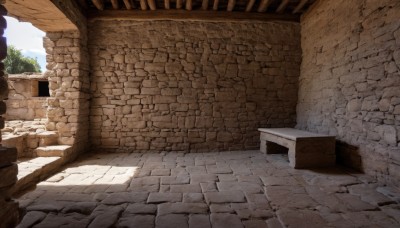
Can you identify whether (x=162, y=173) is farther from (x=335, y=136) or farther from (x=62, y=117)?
(x=335, y=136)

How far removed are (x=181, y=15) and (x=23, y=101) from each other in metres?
4.56

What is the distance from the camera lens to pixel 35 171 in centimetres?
346

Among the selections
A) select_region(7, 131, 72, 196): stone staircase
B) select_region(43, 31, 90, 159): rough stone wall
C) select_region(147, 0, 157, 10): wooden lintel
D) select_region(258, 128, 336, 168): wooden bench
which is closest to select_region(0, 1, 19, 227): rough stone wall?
select_region(7, 131, 72, 196): stone staircase

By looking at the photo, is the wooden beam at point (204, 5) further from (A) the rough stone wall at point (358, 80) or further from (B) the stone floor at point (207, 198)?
(B) the stone floor at point (207, 198)

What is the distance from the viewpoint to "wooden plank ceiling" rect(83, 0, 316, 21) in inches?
208

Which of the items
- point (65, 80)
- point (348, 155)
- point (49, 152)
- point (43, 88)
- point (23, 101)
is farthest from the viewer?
point (43, 88)

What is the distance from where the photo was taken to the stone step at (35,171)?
10.3 ft

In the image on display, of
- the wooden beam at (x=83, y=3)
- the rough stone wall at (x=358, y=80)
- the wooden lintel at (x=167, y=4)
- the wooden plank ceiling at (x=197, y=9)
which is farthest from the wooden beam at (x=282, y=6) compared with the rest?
the wooden beam at (x=83, y=3)

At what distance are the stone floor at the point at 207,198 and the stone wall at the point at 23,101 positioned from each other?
2.78 m

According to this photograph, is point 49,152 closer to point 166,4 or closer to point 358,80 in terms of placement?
point 166,4

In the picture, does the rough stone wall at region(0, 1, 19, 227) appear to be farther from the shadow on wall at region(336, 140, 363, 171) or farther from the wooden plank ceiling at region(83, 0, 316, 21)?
the shadow on wall at region(336, 140, 363, 171)

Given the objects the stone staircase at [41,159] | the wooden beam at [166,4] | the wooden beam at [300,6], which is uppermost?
the wooden beam at [300,6]

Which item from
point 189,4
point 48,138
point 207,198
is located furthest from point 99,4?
point 207,198

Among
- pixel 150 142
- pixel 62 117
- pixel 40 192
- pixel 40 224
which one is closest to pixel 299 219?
pixel 40 224
